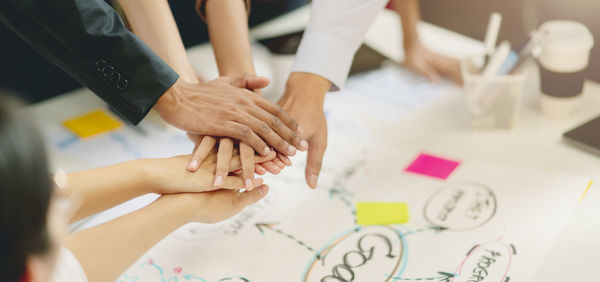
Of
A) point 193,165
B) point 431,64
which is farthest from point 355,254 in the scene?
point 431,64

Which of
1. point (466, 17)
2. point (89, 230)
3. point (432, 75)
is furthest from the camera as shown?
point (466, 17)

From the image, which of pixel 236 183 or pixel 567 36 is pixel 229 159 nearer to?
pixel 236 183

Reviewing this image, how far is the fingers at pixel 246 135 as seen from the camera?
0.86 meters

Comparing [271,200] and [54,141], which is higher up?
[271,200]

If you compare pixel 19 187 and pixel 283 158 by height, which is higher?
pixel 19 187

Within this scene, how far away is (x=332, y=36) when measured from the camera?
1.02m

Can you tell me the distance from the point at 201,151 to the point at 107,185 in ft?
0.48

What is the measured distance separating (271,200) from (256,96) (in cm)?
17

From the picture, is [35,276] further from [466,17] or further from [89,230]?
[466,17]

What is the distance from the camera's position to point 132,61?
848 mm

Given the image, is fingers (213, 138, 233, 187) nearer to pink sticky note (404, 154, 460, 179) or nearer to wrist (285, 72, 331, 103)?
wrist (285, 72, 331, 103)

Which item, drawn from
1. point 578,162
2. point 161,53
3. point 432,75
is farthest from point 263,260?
point 432,75

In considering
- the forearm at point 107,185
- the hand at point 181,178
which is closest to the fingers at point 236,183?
the hand at point 181,178

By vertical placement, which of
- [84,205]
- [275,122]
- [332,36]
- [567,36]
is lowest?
[84,205]
